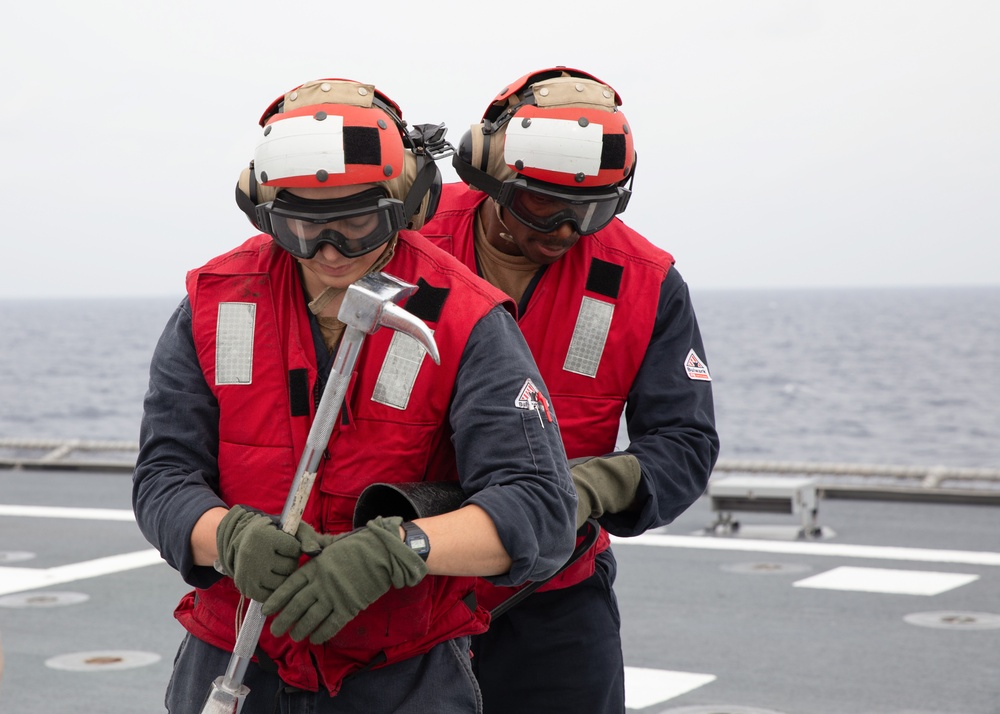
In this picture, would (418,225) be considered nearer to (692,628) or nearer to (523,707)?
(523,707)

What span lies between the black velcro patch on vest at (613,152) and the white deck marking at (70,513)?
6.80 meters

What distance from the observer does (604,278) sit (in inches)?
116

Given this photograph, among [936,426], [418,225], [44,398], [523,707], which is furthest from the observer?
[44,398]

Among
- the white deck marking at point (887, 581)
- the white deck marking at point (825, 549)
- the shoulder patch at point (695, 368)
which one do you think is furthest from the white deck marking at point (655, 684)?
the shoulder patch at point (695, 368)

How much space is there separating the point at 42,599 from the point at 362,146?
5.15 meters

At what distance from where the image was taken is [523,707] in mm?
3070

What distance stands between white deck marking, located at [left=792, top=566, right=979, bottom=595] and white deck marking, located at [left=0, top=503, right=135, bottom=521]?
14.7ft

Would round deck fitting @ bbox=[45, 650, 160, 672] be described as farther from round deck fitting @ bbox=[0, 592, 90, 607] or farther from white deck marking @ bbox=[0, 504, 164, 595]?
white deck marking @ bbox=[0, 504, 164, 595]

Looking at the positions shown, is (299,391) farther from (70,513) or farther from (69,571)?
(70,513)

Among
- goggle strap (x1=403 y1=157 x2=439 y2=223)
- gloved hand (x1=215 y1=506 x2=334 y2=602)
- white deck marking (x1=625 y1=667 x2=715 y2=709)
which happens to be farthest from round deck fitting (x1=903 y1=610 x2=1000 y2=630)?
gloved hand (x1=215 y1=506 x2=334 y2=602)

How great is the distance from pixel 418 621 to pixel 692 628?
4.03 m

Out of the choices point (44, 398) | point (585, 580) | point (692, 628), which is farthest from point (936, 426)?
point (585, 580)

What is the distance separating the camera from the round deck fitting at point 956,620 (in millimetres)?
5984

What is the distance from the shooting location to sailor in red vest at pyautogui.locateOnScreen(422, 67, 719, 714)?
9.19ft
